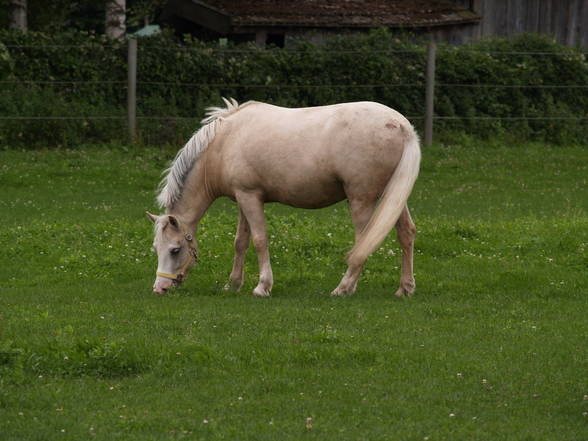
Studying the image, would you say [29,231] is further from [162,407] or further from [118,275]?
[162,407]

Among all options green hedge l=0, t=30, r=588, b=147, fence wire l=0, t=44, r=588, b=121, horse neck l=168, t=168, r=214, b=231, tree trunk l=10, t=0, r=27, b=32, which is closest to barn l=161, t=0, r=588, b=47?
green hedge l=0, t=30, r=588, b=147

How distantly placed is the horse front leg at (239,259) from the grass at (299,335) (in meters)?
0.17

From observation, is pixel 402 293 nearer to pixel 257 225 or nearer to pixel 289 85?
pixel 257 225

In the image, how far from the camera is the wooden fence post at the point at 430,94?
20.9m

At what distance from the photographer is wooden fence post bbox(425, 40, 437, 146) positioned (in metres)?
20.9

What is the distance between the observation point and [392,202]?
9.85 meters

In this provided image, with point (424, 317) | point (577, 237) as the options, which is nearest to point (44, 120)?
point (577, 237)

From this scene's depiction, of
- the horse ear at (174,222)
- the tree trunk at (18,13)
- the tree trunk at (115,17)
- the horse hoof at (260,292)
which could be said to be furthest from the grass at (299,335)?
the tree trunk at (115,17)


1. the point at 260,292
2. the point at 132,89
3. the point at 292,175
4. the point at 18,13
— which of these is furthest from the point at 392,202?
the point at 18,13

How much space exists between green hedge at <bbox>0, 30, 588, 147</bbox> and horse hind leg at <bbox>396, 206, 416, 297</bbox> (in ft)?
34.3

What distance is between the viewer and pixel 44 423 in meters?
6.55

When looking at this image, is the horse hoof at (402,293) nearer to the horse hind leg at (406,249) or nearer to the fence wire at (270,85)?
the horse hind leg at (406,249)

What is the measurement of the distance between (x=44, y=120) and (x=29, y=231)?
7089 millimetres

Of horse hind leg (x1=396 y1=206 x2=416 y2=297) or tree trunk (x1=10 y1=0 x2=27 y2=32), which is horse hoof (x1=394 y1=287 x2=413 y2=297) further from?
tree trunk (x1=10 y1=0 x2=27 y2=32)
